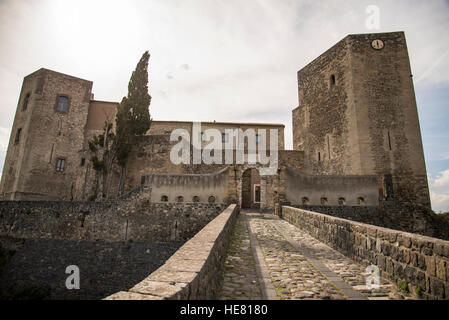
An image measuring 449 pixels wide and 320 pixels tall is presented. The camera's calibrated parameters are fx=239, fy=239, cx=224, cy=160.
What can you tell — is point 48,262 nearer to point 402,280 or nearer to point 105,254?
point 105,254

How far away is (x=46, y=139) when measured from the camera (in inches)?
856

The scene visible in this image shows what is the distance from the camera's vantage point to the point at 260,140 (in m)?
26.4

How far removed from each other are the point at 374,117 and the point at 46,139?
26.9 m

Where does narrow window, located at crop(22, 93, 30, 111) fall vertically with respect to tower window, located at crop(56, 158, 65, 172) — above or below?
above

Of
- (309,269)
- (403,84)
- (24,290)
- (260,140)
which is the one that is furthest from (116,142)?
(403,84)

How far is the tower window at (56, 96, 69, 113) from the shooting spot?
22859 mm

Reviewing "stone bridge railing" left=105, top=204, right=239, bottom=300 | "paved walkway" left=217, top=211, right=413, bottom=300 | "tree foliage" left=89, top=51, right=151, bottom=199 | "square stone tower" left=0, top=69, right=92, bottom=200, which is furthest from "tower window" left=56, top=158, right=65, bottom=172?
"stone bridge railing" left=105, top=204, right=239, bottom=300

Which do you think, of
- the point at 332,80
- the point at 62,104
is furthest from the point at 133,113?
the point at 332,80

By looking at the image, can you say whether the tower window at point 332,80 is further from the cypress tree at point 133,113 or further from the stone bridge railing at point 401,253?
the stone bridge railing at point 401,253

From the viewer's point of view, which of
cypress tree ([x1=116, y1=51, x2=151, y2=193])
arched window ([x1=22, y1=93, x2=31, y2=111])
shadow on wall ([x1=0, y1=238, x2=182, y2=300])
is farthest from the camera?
arched window ([x1=22, y1=93, x2=31, y2=111])

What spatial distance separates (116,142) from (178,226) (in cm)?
978

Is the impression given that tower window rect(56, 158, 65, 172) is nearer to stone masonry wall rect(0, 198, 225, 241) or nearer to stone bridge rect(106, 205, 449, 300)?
stone masonry wall rect(0, 198, 225, 241)

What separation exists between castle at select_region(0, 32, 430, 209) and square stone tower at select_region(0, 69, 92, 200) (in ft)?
0.27

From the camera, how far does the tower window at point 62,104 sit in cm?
2286
